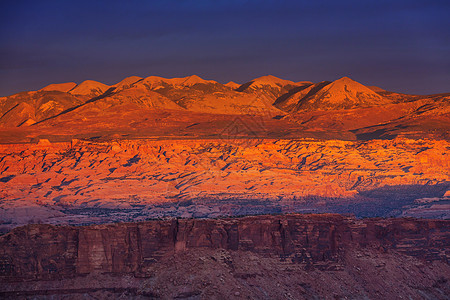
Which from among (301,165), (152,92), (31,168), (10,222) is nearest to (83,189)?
(31,168)

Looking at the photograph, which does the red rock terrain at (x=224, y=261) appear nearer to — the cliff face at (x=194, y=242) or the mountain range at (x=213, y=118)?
the cliff face at (x=194, y=242)

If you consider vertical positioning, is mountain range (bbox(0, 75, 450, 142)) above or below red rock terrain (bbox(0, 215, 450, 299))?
above

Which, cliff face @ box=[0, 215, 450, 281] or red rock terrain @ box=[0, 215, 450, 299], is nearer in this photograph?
red rock terrain @ box=[0, 215, 450, 299]

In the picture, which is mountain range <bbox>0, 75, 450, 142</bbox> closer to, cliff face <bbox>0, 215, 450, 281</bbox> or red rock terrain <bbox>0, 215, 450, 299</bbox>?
cliff face <bbox>0, 215, 450, 281</bbox>

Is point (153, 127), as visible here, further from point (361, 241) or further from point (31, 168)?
point (361, 241)

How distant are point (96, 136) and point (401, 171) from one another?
5485 centimetres

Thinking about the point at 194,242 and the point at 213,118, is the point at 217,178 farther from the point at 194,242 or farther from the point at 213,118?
the point at 194,242

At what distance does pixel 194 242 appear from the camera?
41.9 m

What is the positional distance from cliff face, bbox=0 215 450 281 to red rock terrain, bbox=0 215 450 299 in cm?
5

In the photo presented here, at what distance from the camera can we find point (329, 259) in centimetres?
4388

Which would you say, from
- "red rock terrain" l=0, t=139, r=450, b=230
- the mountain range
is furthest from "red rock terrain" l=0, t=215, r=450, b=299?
the mountain range

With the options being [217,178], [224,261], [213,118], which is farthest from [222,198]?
[213,118]

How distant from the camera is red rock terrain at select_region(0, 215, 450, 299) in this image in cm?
3984

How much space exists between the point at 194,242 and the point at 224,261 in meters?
1.75
